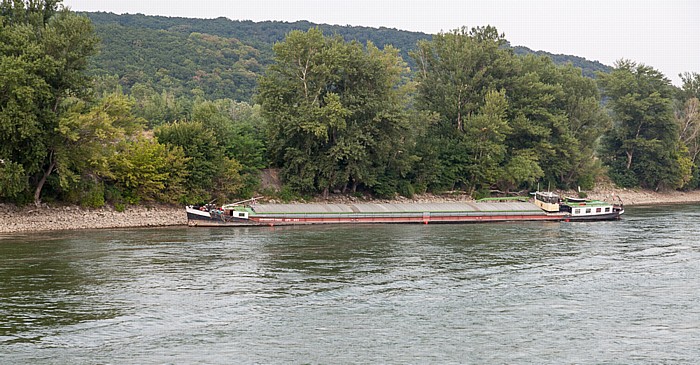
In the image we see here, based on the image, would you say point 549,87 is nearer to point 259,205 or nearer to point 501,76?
point 501,76

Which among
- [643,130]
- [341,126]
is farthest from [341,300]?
[643,130]

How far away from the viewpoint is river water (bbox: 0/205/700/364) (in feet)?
107

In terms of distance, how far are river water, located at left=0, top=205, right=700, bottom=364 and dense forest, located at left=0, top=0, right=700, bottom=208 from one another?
9209 mm

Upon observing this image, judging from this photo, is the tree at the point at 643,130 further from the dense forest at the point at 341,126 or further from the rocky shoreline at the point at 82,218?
the rocky shoreline at the point at 82,218

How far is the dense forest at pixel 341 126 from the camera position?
6538cm

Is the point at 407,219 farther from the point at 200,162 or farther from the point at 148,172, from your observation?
the point at 148,172

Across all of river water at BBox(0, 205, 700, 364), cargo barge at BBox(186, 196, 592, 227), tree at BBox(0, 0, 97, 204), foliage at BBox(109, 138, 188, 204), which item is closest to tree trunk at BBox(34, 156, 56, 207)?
tree at BBox(0, 0, 97, 204)

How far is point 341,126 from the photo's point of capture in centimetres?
8162

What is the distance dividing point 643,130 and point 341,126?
61963mm

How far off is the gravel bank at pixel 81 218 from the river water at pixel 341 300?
3.43 metres

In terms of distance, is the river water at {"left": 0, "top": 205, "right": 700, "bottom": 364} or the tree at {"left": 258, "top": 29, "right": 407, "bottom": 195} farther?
the tree at {"left": 258, "top": 29, "right": 407, "bottom": 195}

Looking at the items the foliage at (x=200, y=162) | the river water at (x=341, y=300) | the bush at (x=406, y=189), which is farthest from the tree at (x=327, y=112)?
the river water at (x=341, y=300)

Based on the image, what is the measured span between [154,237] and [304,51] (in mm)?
29424

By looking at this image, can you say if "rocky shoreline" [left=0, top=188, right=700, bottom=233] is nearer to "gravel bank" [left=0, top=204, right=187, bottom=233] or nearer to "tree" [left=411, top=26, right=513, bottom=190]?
"gravel bank" [left=0, top=204, right=187, bottom=233]
